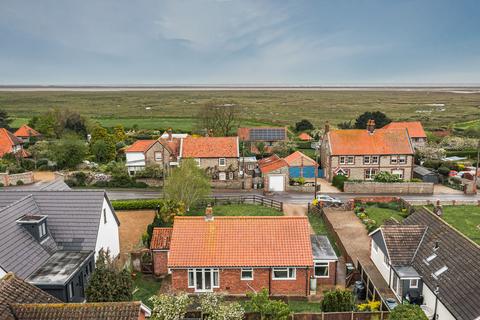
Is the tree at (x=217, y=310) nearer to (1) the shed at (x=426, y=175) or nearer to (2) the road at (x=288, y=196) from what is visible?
(2) the road at (x=288, y=196)

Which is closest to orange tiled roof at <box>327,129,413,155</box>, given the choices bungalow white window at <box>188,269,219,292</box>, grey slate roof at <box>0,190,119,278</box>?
bungalow white window at <box>188,269,219,292</box>

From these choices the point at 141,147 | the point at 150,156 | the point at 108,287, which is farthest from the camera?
the point at 141,147

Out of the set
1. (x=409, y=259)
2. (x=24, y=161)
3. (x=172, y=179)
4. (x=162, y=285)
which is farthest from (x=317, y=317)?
(x=24, y=161)

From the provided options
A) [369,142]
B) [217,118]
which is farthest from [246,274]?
[217,118]

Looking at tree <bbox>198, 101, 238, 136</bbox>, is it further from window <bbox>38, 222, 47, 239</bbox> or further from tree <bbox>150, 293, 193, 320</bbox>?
tree <bbox>150, 293, 193, 320</bbox>

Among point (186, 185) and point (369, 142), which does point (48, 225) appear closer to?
point (186, 185)

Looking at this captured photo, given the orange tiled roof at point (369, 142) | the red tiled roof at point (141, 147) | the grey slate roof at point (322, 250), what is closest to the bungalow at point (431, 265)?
the grey slate roof at point (322, 250)

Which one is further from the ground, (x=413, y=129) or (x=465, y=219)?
(x=413, y=129)
